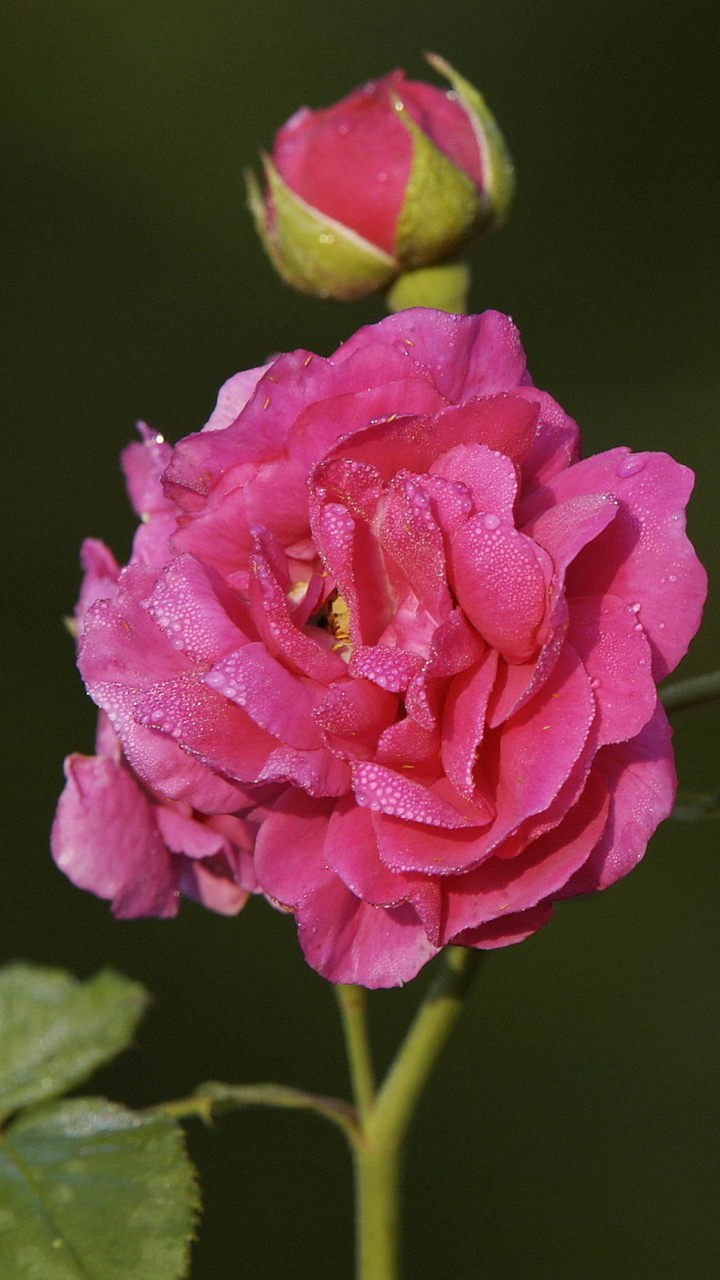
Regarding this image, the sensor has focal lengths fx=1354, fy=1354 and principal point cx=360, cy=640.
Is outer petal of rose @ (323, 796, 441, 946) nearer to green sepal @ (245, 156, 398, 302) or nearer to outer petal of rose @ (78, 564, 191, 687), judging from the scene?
outer petal of rose @ (78, 564, 191, 687)

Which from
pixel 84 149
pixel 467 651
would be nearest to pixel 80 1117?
pixel 467 651

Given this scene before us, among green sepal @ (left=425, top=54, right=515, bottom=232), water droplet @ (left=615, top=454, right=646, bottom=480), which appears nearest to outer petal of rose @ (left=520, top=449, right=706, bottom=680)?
water droplet @ (left=615, top=454, right=646, bottom=480)

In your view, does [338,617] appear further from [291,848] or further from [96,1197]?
[96,1197]

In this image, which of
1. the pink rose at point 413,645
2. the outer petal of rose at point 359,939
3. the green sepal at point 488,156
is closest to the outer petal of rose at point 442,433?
the pink rose at point 413,645

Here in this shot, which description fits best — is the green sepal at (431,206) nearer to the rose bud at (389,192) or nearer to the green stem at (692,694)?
the rose bud at (389,192)

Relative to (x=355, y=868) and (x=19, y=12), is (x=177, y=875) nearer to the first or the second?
(x=355, y=868)

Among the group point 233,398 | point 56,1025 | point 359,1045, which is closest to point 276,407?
point 233,398
